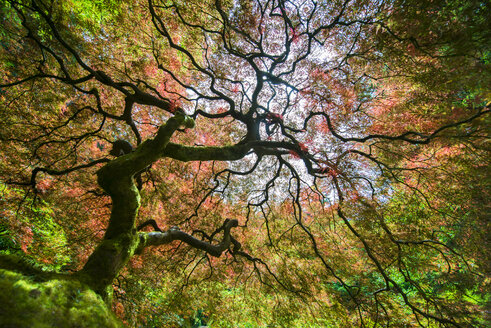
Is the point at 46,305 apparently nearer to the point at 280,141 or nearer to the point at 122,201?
the point at 122,201

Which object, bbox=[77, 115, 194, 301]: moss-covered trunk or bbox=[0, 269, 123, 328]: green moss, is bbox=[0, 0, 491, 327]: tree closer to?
bbox=[77, 115, 194, 301]: moss-covered trunk

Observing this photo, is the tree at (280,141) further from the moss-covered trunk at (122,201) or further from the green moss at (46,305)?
the green moss at (46,305)

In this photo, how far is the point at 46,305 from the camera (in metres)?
0.79

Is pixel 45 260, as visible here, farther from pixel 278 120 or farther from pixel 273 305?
pixel 278 120

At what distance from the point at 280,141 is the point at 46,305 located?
113 inches

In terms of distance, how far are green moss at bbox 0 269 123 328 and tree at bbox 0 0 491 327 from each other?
493 mm

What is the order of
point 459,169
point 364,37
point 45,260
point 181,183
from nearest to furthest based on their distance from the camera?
point 459,169 → point 364,37 → point 45,260 → point 181,183

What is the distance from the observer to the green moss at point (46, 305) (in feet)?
2.28

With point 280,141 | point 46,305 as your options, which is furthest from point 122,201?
point 280,141

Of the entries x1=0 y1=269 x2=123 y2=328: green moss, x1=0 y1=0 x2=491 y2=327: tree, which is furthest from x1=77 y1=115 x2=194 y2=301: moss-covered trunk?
x1=0 y1=269 x2=123 y2=328: green moss

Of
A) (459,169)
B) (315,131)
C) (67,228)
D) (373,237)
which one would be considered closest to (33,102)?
(67,228)

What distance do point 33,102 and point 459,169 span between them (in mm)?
6690

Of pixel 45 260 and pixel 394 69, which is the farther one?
pixel 45 260

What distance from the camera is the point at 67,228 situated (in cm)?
414
